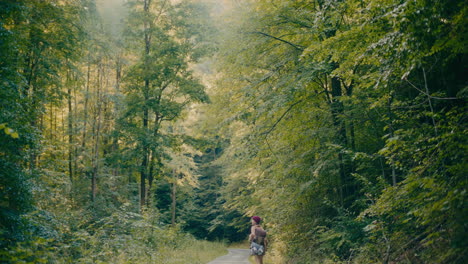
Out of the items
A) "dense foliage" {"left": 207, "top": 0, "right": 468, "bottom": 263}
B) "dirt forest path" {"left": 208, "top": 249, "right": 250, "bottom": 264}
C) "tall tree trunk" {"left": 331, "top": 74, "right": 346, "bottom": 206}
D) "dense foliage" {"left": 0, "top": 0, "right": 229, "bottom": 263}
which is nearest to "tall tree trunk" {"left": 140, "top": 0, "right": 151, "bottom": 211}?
"dense foliage" {"left": 0, "top": 0, "right": 229, "bottom": 263}

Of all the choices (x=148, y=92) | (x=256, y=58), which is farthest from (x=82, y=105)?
(x=256, y=58)

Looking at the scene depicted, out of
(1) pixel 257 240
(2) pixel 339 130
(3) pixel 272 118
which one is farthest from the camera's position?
(3) pixel 272 118

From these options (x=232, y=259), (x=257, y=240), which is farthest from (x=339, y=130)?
(x=232, y=259)

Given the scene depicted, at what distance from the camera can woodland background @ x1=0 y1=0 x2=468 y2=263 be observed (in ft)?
14.5

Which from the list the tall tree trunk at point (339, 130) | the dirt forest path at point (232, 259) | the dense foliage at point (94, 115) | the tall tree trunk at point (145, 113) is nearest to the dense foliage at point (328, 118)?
the tall tree trunk at point (339, 130)

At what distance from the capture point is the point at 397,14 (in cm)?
404

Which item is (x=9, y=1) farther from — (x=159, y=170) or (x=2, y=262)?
(x=159, y=170)

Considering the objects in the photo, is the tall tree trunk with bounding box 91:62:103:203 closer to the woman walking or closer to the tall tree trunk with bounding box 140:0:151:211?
the tall tree trunk with bounding box 140:0:151:211

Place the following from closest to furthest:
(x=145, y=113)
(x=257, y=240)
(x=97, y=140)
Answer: (x=257, y=240)
(x=145, y=113)
(x=97, y=140)

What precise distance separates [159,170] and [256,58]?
9.74m

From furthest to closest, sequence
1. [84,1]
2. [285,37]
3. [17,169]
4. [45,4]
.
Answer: [84,1] → [45,4] → [285,37] → [17,169]

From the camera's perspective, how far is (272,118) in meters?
11.3

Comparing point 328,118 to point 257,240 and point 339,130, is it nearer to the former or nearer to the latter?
point 339,130

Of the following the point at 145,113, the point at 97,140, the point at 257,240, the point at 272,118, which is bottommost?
the point at 257,240
